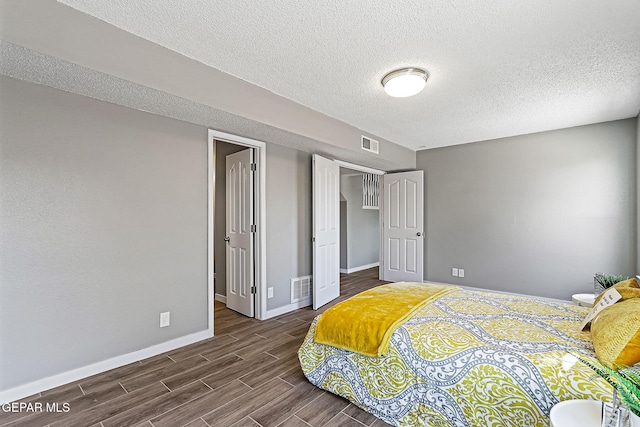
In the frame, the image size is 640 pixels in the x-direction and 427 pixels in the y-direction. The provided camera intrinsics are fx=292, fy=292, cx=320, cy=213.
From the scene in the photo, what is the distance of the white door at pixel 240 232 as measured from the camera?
11.7 ft

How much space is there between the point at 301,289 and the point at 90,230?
2.45m

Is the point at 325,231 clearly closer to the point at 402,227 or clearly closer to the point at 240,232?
the point at 240,232

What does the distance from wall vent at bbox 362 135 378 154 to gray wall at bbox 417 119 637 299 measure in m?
1.36

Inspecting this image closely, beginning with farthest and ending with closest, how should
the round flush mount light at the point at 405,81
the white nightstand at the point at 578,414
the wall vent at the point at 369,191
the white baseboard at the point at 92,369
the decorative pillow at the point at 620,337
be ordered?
the wall vent at the point at 369,191 < the round flush mount light at the point at 405,81 < the white baseboard at the point at 92,369 < the decorative pillow at the point at 620,337 < the white nightstand at the point at 578,414

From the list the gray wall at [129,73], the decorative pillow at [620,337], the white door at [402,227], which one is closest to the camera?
the decorative pillow at [620,337]

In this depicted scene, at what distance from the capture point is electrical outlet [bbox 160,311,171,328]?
263cm

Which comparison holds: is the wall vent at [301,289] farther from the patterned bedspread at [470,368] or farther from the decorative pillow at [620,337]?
the decorative pillow at [620,337]

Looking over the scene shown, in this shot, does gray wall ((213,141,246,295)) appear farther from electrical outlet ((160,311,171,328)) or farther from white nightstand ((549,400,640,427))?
white nightstand ((549,400,640,427))

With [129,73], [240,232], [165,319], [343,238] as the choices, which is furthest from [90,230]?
[343,238]

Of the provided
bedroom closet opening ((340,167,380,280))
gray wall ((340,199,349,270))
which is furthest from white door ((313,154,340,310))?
gray wall ((340,199,349,270))

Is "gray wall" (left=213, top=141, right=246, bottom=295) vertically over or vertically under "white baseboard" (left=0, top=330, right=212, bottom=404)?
over

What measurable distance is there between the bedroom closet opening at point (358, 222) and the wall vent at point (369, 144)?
1743mm

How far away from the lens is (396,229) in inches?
208

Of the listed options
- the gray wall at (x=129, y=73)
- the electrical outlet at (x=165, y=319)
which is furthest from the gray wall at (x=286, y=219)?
the electrical outlet at (x=165, y=319)
